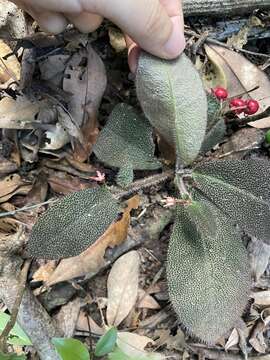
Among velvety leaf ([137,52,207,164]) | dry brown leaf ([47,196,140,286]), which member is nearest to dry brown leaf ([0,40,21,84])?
velvety leaf ([137,52,207,164])

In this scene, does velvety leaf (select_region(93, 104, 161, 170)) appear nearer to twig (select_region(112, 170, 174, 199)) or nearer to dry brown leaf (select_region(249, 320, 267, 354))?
twig (select_region(112, 170, 174, 199))

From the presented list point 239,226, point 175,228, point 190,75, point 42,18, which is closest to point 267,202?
point 239,226

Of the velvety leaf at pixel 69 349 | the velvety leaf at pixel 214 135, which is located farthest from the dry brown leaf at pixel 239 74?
the velvety leaf at pixel 69 349

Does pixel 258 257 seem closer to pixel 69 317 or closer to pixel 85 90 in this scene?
pixel 69 317

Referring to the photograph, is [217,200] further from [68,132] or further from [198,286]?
[68,132]

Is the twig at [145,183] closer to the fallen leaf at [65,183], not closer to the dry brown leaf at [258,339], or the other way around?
the fallen leaf at [65,183]

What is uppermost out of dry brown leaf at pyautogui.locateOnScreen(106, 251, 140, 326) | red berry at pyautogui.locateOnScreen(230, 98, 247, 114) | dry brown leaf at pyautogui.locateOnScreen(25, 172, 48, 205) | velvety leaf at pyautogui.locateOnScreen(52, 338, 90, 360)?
red berry at pyautogui.locateOnScreen(230, 98, 247, 114)

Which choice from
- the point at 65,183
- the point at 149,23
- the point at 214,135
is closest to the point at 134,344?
the point at 65,183
